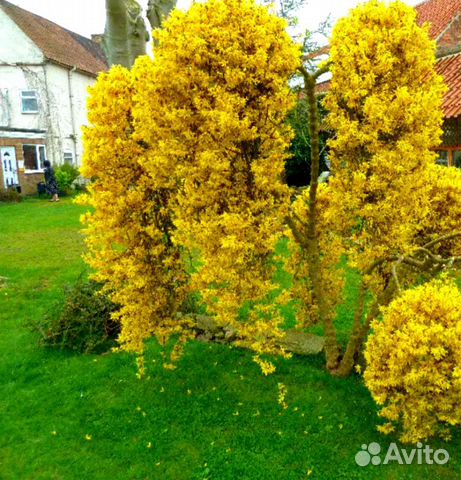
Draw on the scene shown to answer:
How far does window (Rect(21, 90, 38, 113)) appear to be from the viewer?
28.7m

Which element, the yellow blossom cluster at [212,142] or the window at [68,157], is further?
the window at [68,157]

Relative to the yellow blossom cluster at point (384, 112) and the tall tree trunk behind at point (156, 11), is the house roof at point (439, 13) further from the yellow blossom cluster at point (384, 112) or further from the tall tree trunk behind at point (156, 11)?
the yellow blossom cluster at point (384, 112)

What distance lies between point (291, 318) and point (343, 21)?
4677 mm

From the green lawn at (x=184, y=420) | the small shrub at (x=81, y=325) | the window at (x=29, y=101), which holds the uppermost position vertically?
the window at (x=29, y=101)

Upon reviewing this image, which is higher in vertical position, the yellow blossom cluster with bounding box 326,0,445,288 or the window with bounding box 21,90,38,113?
the window with bounding box 21,90,38,113

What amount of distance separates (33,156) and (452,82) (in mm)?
23644

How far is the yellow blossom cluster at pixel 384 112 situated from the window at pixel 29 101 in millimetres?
27432

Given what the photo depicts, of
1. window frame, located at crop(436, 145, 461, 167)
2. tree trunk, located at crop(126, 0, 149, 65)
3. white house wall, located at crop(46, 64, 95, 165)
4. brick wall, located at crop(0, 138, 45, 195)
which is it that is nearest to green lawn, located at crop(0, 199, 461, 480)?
tree trunk, located at crop(126, 0, 149, 65)

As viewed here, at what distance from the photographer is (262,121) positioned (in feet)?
15.4

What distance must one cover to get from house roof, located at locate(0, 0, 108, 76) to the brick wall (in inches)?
196

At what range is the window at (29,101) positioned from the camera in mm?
28734

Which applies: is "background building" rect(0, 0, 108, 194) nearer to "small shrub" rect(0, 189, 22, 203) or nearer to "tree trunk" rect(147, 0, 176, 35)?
"small shrub" rect(0, 189, 22, 203)

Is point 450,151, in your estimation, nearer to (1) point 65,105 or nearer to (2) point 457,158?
(2) point 457,158

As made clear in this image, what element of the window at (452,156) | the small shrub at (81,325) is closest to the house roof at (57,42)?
the window at (452,156)
